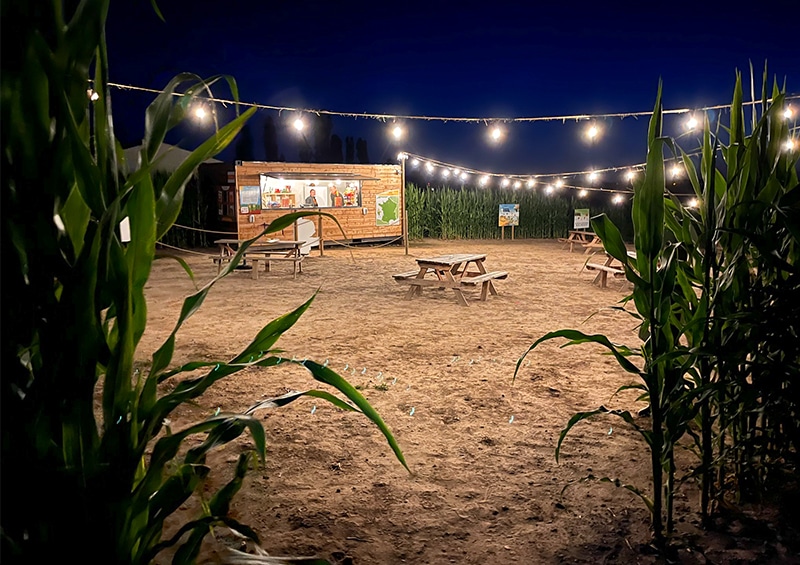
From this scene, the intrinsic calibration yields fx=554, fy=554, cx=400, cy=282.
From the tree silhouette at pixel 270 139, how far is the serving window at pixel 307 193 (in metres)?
29.0

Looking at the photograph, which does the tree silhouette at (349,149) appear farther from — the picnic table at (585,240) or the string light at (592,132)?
the string light at (592,132)

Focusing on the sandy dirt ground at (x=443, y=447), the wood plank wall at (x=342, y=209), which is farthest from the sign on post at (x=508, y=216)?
the sandy dirt ground at (x=443, y=447)

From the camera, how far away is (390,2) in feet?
152

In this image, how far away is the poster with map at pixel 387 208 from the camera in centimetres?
1791

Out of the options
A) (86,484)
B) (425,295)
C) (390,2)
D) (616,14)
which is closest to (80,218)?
(86,484)

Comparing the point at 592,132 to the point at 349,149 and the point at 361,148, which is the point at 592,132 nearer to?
the point at 349,149

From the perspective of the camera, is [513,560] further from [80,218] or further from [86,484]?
[80,218]

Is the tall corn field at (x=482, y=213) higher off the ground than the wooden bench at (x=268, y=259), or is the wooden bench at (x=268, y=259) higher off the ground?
the tall corn field at (x=482, y=213)

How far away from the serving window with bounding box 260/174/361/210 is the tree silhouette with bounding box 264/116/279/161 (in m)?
29.0

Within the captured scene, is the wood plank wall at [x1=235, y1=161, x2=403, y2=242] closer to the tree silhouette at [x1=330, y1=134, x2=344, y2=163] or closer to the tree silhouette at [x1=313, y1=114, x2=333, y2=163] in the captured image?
the tree silhouette at [x1=313, y1=114, x2=333, y2=163]

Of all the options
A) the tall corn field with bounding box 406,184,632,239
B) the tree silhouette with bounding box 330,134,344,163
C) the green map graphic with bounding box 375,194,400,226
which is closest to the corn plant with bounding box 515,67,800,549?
the green map graphic with bounding box 375,194,400,226

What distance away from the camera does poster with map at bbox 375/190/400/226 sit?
17.9 meters

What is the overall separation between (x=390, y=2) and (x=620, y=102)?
2390cm

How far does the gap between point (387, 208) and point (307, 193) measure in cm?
290
